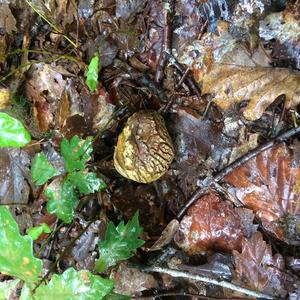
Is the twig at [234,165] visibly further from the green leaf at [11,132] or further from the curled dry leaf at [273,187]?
the green leaf at [11,132]

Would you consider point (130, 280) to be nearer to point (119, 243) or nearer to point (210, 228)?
point (119, 243)

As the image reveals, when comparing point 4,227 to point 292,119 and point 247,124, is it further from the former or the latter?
point 292,119

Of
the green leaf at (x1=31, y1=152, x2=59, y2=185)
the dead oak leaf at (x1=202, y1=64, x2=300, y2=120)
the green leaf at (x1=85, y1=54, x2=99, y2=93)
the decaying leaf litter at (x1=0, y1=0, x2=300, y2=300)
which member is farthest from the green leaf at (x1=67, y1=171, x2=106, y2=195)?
the dead oak leaf at (x1=202, y1=64, x2=300, y2=120)

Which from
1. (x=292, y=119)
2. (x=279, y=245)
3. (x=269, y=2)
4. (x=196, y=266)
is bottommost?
(x=196, y=266)

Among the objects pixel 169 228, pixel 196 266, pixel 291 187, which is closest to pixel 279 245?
pixel 291 187

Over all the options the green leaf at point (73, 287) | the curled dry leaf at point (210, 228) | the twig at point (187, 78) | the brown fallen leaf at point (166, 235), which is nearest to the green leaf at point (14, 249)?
the green leaf at point (73, 287)

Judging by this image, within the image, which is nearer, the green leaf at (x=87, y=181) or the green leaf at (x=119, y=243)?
the green leaf at (x=119, y=243)

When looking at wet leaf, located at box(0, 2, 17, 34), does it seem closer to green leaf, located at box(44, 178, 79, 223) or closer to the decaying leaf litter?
the decaying leaf litter
